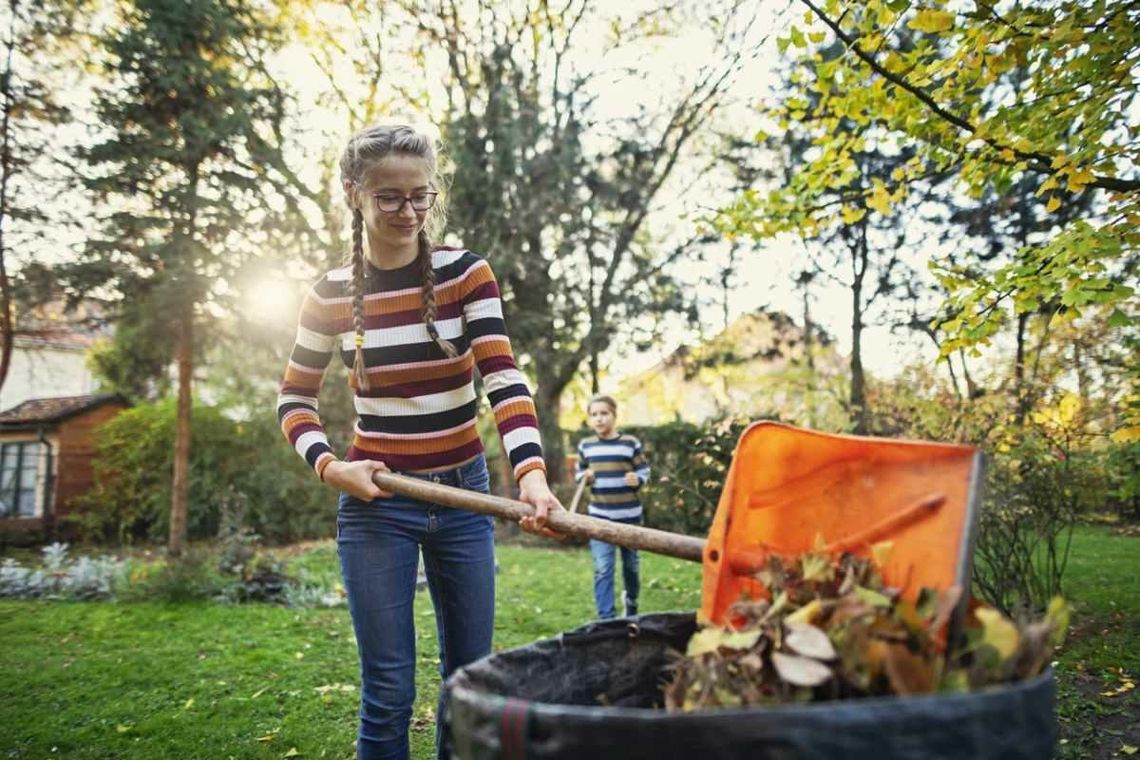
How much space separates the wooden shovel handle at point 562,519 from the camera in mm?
1418

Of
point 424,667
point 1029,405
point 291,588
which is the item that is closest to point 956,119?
point 1029,405

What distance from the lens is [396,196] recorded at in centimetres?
187

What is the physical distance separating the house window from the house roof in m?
0.37

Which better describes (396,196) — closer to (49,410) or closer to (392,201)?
(392,201)

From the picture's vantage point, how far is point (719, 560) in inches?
51.8

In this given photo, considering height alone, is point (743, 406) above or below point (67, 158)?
below

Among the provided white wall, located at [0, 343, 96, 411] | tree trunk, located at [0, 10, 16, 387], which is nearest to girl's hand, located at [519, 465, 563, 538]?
tree trunk, located at [0, 10, 16, 387]

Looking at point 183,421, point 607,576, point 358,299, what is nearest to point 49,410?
point 183,421

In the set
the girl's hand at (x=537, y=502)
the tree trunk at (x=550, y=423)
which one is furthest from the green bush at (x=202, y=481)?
the girl's hand at (x=537, y=502)

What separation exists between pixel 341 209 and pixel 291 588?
5366 mm

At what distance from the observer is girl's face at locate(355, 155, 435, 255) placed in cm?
186

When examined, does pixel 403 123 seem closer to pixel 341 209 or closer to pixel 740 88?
pixel 341 209

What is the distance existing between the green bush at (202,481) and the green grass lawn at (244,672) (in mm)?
4671

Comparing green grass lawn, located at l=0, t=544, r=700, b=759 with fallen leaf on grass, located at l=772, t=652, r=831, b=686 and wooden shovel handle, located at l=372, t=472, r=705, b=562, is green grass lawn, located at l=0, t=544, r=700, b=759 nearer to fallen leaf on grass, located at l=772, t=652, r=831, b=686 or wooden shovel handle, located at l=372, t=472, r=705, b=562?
wooden shovel handle, located at l=372, t=472, r=705, b=562
